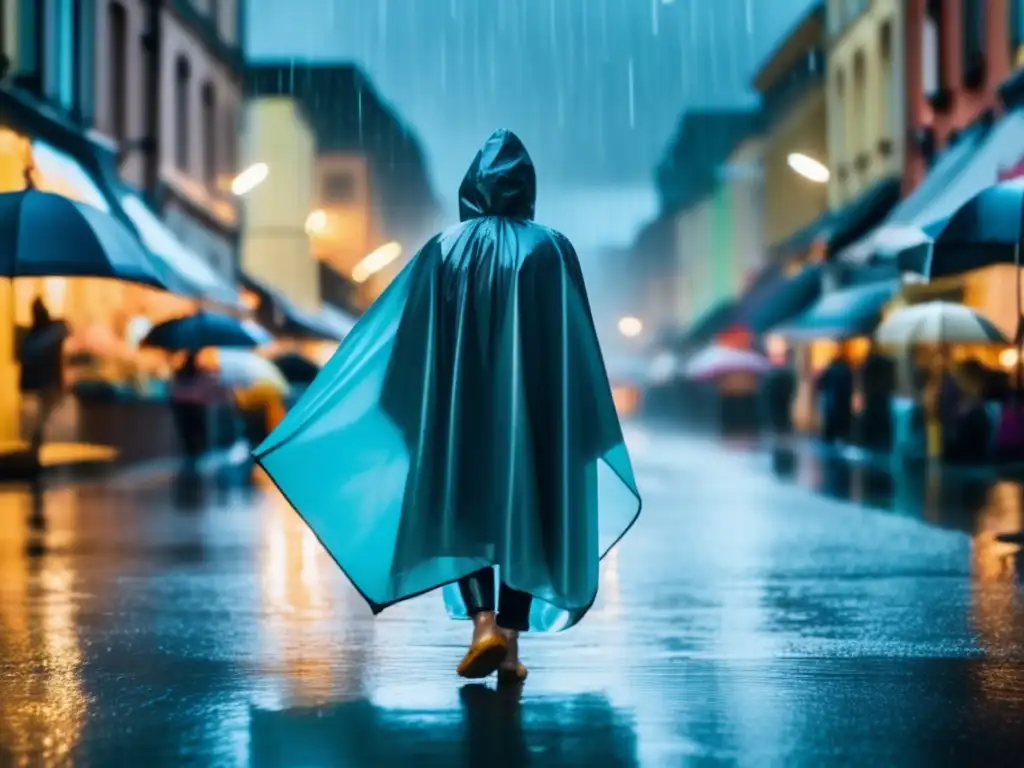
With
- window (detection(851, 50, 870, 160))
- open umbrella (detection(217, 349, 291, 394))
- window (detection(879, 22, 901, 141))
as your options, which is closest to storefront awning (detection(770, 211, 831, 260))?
window (detection(851, 50, 870, 160))

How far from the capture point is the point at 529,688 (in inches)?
214

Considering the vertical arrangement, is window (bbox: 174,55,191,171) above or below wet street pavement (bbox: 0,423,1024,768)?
above

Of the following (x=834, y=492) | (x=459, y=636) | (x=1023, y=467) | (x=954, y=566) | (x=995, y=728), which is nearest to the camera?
(x=995, y=728)

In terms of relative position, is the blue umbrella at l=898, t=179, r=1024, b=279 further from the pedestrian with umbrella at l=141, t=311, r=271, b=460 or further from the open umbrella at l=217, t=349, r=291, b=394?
the open umbrella at l=217, t=349, r=291, b=394

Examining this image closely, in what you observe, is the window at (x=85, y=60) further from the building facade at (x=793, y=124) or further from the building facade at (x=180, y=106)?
the building facade at (x=793, y=124)

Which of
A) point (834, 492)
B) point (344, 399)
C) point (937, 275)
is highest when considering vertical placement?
point (937, 275)

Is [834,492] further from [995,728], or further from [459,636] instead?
[995,728]

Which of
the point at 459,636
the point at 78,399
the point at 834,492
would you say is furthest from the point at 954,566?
the point at 78,399

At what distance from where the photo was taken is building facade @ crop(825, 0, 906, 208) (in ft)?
107

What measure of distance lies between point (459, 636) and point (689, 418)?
1987 inches

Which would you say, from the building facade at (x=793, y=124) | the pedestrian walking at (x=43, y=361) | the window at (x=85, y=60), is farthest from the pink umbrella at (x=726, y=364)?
the pedestrian walking at (x=43, y=361)

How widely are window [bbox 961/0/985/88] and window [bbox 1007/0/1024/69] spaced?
1.90 meters

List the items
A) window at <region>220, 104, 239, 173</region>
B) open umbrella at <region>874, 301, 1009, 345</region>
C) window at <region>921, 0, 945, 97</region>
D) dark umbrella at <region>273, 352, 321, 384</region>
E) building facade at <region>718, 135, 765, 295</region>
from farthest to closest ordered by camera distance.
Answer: building facade at <region>718, 135, 765, 295</region>
window at <region>220, 104, 239, 173</region>
window at <region>921, 0, 945, 97</region>
dark umbrella at <region>273, 352, 321, 384</region>
open umbrella at <region>874, 301, 1009, 345</region>

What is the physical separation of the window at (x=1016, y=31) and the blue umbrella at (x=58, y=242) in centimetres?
1385
